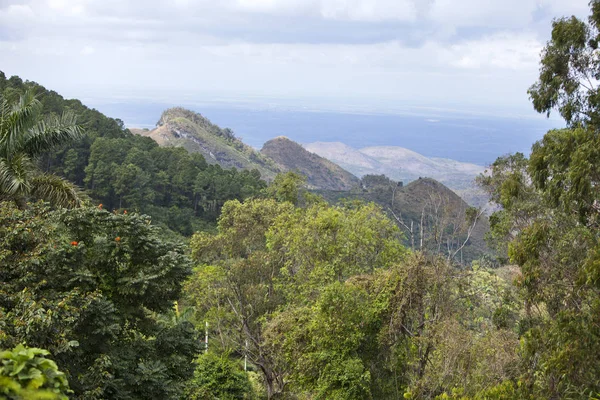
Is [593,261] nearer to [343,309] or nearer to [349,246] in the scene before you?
[343,309]

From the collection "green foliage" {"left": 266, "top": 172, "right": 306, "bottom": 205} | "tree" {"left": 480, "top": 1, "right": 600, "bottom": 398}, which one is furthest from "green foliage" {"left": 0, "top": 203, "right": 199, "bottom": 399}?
"green foliage" {"left": 266, "top": 172, "right": 306, "bottom": 205}

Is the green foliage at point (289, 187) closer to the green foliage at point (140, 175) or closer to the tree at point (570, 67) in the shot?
the green foliage at point (140, 175)

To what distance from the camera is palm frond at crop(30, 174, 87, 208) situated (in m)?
9.59

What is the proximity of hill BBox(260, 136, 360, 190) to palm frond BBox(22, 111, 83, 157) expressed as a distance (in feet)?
397

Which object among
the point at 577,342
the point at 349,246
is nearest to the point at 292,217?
the point at 349,246

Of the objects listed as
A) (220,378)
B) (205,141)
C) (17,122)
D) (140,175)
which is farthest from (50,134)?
(205,141)

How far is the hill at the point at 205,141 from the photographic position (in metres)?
102

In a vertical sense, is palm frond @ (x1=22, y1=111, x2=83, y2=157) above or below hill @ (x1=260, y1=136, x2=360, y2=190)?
above

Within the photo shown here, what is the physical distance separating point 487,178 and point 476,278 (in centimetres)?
765

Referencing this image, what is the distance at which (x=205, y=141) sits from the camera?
355 ft

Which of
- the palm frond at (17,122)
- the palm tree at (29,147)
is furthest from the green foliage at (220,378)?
the palm frond at (17,122)

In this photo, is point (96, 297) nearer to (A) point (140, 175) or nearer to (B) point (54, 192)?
(B) point (54, 192)

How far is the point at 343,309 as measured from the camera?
1058cm

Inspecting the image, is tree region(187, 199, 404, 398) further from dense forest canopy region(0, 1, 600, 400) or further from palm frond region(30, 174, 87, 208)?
palm frond region(30, 174, 87, 208)
